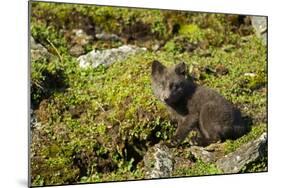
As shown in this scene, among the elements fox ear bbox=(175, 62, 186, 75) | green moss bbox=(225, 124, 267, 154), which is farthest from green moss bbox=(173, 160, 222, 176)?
fox ear bbox=(175, 62, 186, 75)

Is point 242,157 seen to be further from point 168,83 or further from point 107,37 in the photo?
point 107,37

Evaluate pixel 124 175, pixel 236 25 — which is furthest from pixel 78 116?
pixel 236 25

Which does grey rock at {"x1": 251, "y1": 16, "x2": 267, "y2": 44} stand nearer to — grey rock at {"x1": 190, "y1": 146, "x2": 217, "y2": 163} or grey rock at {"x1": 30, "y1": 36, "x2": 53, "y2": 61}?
grey rock at {"x1": 190, "y1": 146, "x2": 217, "y2": 163}

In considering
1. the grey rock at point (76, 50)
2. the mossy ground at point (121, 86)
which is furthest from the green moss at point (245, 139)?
the grey rock at point (76, 50)

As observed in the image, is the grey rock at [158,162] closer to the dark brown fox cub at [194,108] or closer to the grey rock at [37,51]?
the dark brown fox cub at [194,108]

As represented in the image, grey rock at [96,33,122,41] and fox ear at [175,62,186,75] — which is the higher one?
grey rock at [96,33,122,41]

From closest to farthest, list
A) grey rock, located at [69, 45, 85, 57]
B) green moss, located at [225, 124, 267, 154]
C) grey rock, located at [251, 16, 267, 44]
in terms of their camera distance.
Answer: grey rock, located at [69, 45, 85, 57], green moss, located at [225, 124, 267, 154], grey rock, located at [251, 16, 267, 44]
